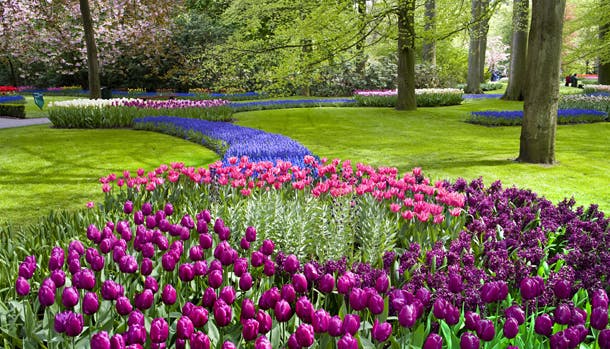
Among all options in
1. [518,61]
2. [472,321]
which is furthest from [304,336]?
[518,61]

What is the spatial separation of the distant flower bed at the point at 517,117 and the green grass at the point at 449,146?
0.43 meters

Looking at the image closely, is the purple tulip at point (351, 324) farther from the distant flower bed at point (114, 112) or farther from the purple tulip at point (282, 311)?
the distant flower bed at point (114, 112)

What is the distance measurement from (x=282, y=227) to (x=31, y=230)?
2.08 meters

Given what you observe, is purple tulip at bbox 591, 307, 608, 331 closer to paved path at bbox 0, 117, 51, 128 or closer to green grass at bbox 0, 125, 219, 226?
green grass at bbox 0, 125, 219, 226

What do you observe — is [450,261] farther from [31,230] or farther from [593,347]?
[31,230]

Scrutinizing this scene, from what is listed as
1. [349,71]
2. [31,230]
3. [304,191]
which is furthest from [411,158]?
[349,71]

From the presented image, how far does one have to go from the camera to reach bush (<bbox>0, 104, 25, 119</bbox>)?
19.1 m

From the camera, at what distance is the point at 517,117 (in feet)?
51.1

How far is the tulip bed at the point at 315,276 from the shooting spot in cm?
210

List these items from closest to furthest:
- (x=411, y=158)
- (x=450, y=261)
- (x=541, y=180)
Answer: (x=450, y=261), (x=541, y=180), (x=411, y=158)

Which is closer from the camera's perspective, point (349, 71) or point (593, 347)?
point (593, 347)

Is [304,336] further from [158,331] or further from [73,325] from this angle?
[73,325]

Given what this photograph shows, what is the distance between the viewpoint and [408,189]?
511 centimetres

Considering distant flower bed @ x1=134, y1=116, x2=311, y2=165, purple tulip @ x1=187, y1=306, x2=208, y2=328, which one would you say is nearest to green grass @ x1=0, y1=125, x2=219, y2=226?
distant flower bed @ x1=134, y1=116, x2=311, y2=165
